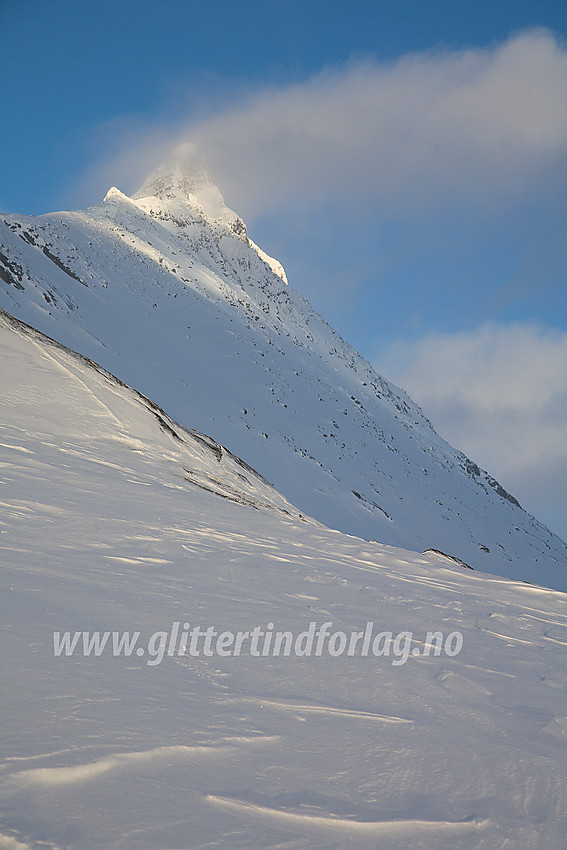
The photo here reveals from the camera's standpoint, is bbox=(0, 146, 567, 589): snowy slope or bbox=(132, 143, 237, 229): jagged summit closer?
bbox=(0, 146, 567, 589): snowy slope

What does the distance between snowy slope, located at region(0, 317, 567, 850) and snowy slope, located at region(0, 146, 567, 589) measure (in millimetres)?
15620

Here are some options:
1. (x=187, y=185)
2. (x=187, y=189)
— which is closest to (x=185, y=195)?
(x=187, y=189)

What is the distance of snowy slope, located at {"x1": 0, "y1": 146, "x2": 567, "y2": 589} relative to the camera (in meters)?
24.5

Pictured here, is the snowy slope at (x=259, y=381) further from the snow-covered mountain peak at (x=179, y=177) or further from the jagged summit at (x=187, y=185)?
the snow-covered mountain peak at (x=179, y=177)

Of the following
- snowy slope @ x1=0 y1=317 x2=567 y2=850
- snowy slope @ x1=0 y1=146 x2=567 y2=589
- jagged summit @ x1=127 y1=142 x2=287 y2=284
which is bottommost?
snowy slope @ x1=0 y1=317 x2=567 y2=850

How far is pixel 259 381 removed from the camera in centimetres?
3409

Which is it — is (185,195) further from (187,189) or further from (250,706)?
(250,706)

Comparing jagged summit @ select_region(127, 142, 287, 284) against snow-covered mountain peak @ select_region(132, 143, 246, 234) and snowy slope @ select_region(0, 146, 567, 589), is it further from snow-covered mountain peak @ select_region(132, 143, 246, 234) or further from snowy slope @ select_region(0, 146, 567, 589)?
snowy slope @ select_region(0, 146, 567, 589)

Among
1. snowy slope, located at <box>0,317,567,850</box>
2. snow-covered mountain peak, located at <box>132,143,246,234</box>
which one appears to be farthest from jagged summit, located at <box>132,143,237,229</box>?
snowy slope, located at <box>0,317,567,850</box>

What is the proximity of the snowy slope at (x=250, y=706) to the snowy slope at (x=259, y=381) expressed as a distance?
15620 mm

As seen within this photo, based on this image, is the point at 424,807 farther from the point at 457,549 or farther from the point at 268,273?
the point at 268,273

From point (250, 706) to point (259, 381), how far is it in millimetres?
31854

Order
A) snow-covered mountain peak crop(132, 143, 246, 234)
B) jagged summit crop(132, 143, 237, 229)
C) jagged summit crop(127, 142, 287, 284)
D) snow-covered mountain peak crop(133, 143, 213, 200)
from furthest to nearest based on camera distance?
snow-covered mountain peak crop(133, 143, 213, 200) < jagged summit crop(132, 143, 237, 229) < snow-covered mountain peak crop(132, 143, 246, 234) < jagged summit crop(127, 142, 287, 284)

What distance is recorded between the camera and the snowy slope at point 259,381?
24516 mm
